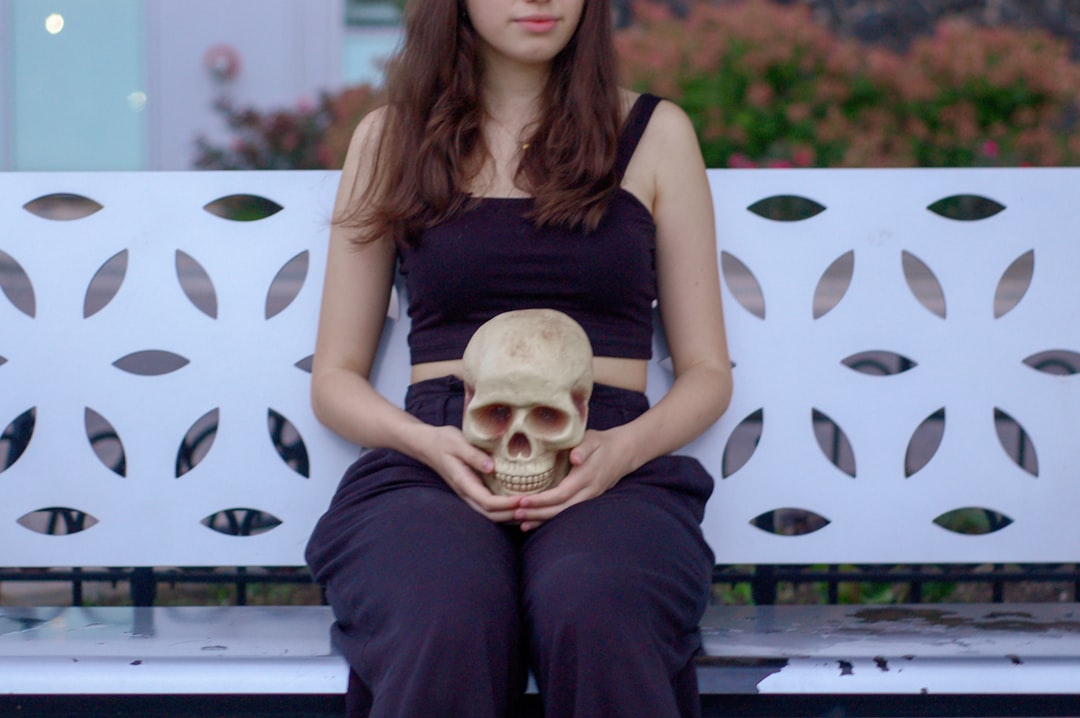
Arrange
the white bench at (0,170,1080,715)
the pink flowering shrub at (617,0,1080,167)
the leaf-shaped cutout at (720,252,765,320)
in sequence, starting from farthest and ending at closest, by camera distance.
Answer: the pink flowering shrub at (617,0,1080,167) < the leaf-shaped cutout at (720,252,765,320) < the white bench at (0,170,1080,715)

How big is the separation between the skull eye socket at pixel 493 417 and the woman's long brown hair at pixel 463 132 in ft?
1.41

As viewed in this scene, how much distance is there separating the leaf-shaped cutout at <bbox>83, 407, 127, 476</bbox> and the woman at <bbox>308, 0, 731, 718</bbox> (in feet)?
1.73

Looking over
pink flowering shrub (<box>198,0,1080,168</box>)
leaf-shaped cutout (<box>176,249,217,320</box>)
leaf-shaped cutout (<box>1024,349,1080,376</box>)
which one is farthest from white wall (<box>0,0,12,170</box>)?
leaf-shaped cutout (<box>1024,349,1080,376</box>)

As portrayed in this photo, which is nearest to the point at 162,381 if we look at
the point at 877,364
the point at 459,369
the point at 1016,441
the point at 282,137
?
the point at 459,369

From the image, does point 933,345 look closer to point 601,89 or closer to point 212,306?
point 601,89

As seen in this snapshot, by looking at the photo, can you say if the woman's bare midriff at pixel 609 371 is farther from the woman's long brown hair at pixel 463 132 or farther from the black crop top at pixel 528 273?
the woman's long brown hair at pixel 463 132

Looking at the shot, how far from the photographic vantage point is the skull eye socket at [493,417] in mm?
1984

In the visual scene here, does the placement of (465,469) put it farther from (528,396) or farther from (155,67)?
(155,67)

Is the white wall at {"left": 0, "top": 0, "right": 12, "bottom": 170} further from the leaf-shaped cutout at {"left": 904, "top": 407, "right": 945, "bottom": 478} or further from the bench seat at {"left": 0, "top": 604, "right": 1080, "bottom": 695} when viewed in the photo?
the bench seat at {"left": 0, "top": 604, "right": 1080, "bottom": 695}

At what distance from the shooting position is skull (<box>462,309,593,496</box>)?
1929 mm

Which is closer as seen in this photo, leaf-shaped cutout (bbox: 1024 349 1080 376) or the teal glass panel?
leaf-shaped cutout (bbox: 1024 349 1080 376)

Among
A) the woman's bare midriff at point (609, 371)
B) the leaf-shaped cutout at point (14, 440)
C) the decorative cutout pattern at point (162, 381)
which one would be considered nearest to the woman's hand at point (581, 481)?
the woman's bare midriff at point (609, 371)

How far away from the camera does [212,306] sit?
3781 mm

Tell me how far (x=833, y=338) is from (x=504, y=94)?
0.84m
